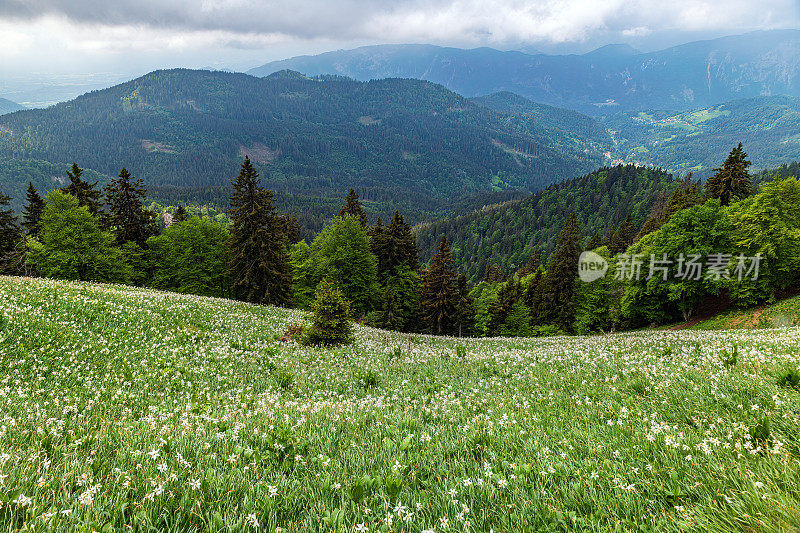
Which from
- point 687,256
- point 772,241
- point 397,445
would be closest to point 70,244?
point 397,445

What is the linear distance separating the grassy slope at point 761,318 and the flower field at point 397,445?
28610mm

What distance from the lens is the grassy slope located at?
28.8 meters

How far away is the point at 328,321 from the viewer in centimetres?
1712

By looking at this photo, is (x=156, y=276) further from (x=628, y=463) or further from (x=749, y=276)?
(x=749, y=276)

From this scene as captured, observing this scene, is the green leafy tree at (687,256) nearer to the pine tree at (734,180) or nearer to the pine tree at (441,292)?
the pine tree at (734,180)

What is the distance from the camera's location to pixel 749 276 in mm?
33750

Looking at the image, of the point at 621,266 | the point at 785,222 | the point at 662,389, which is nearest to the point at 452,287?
the point at 621,266

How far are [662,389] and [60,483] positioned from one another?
30.5 ft

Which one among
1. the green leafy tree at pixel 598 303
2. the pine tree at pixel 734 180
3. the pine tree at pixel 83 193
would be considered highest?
the pine tree at pixel 734 180

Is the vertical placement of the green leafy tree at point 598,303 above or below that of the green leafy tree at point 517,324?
above

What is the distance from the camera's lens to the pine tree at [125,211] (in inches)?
1678

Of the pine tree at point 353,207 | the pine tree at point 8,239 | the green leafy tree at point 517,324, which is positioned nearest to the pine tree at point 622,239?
the green leafy tree at point 517,324

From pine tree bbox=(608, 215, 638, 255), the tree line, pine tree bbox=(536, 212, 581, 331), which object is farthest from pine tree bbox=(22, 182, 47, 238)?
Answer: pine tree bbox=(608, 215, 638, 255)

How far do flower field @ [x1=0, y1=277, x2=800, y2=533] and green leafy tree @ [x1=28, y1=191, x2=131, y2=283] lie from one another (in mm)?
33402
